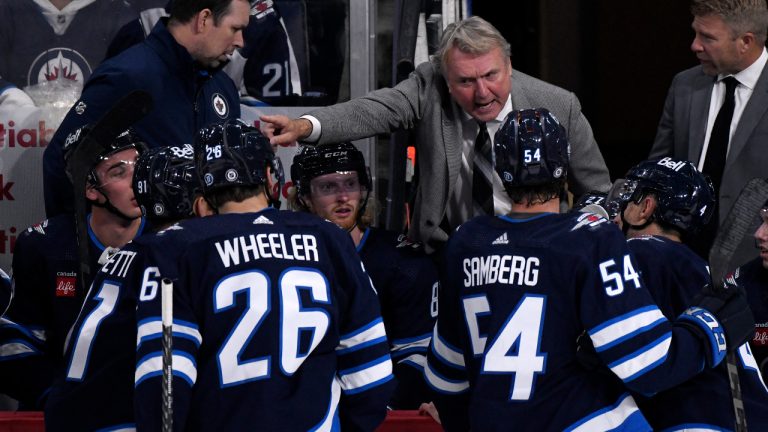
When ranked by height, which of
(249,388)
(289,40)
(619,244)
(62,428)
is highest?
(289,40)

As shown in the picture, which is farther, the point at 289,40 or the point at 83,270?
the point at 289,40

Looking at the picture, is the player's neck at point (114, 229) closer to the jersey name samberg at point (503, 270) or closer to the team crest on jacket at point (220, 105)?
the team crest on jacket at point (220, 105)

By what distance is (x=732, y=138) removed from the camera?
4.94m

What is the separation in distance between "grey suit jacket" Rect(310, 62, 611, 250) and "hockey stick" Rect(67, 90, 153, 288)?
0.69 m

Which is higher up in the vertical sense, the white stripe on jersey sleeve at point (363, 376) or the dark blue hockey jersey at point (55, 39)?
the dark blue hockey jersey at point (55, 39)

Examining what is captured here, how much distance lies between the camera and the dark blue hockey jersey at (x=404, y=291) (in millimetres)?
4777

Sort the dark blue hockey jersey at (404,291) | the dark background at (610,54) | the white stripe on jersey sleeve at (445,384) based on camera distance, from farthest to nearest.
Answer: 1. the dark background at (610,54)
2. the dark blue hockey jersey at (404,291)
3. the white stripe on jersey sleeve at (445,384)

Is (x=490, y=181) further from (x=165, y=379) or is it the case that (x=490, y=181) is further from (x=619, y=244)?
(x=165, y=379)

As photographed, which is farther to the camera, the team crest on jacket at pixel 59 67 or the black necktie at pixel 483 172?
the team crest on jacket at pixel 59 67

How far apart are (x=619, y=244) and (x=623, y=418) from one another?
0.45 m

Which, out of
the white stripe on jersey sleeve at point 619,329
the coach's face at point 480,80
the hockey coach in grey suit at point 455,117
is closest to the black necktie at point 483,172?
the hockey coach in grey suit at point 455,117

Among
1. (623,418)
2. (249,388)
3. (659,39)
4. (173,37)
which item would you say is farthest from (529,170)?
(659,39)

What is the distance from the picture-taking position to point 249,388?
10.6ft

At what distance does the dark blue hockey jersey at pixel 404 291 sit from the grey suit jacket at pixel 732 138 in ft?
3.41
